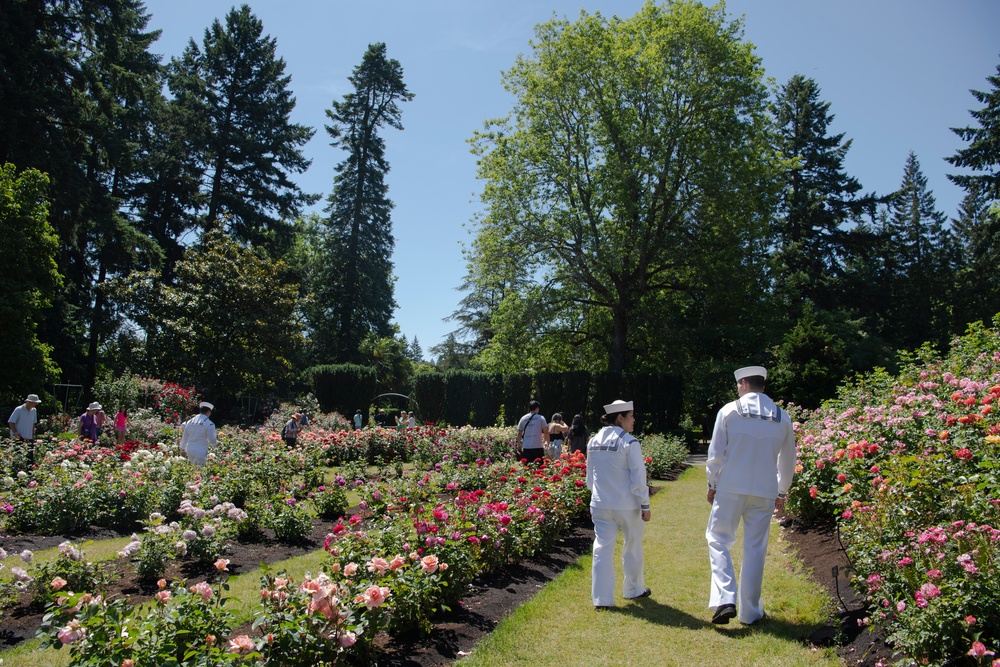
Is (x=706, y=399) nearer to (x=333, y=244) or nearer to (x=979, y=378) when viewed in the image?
(x=979, y=378)

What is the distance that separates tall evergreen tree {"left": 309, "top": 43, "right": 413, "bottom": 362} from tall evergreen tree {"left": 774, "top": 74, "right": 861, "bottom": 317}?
76.8ft

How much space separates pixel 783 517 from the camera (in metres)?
8.09

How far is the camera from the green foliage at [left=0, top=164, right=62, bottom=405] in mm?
18531

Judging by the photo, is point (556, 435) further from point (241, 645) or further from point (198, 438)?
point (241, 645)

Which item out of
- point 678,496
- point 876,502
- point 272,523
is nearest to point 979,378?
point 876,502

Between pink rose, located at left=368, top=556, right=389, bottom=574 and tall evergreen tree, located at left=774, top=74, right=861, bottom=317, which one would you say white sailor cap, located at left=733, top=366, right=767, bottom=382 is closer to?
pink rose, located at left=368, top=556, right=389, bottom=574

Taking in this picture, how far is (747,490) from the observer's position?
4.96m

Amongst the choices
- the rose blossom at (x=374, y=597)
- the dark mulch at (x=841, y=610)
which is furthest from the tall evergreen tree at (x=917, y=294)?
the rose blossom at (x=374, y=597)

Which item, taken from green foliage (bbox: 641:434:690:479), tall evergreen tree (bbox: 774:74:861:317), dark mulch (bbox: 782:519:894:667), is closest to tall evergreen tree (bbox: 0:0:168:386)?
green foliage (bbox: 641:434:690:479)

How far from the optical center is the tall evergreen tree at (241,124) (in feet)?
117

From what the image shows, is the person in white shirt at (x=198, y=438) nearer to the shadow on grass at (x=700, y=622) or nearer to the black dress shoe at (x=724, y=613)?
the shadow on grass at (x=700, y=622)

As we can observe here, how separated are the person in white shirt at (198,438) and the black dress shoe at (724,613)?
27.1 ft

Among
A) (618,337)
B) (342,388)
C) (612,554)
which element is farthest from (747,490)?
(342,388)

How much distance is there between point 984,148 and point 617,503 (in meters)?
33.0
